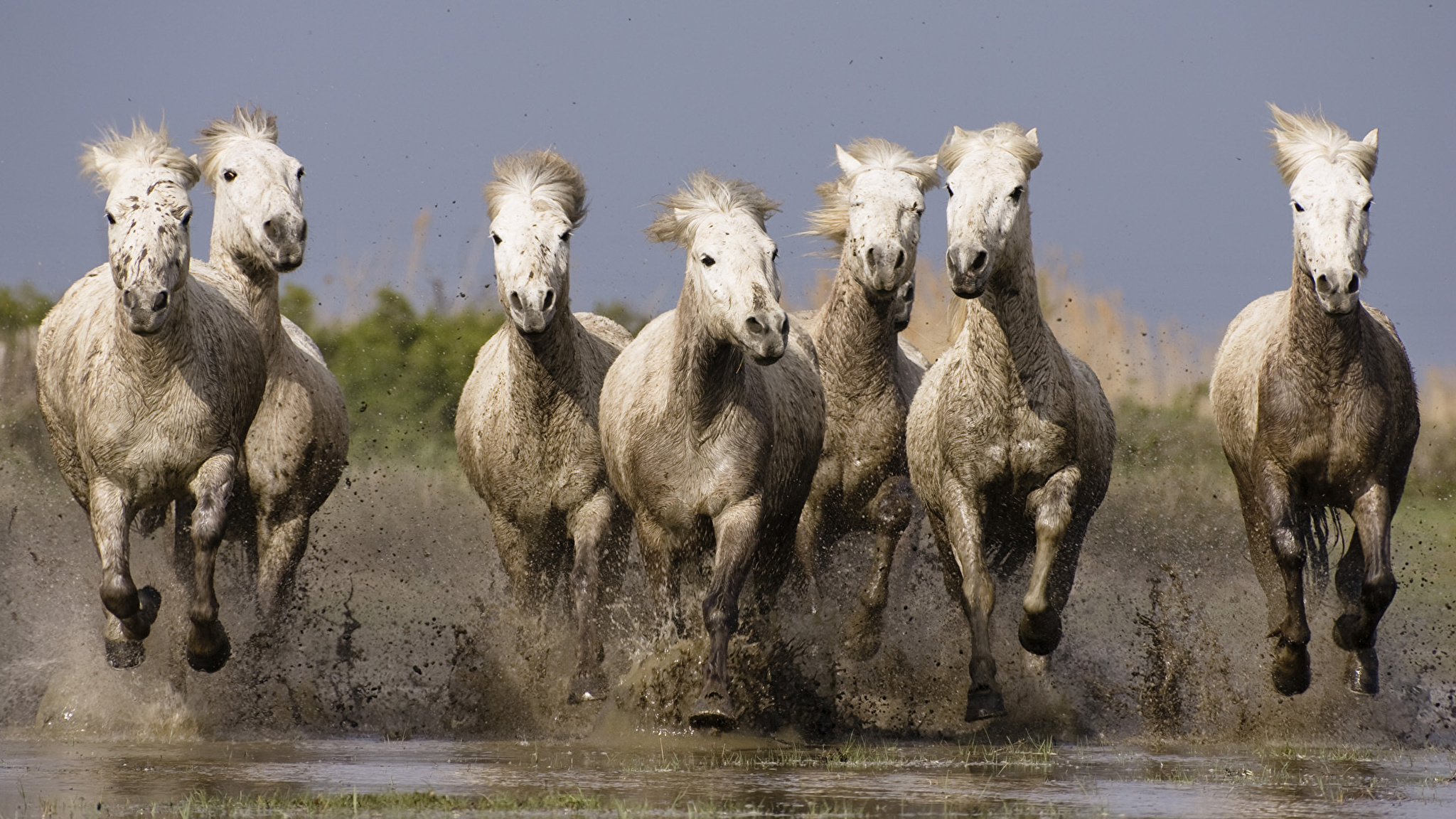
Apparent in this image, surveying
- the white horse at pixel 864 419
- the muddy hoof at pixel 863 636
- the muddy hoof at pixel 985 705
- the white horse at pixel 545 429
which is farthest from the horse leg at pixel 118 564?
the muddy hoof at pixel 985 705

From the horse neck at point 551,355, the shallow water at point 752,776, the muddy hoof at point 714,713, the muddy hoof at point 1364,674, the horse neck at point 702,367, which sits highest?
the horse neck at point 551,355

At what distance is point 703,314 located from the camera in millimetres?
8109

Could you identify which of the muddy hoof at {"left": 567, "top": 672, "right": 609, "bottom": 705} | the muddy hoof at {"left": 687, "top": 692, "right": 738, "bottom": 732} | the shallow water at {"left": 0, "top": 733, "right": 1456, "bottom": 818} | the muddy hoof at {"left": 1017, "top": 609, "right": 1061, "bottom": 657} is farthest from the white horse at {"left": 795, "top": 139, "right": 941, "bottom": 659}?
the muddy hoof at {"left": 687, "top": 692, "right": 738, "bottom": 732}

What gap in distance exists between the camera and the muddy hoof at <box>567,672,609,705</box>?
8.30 meters

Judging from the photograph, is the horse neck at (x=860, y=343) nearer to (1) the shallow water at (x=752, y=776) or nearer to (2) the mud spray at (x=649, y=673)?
(2) the mud spray at (x=649, y=673)

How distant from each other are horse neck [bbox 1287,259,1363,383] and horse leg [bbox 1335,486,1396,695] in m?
0.58

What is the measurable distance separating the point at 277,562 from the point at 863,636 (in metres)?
3.03

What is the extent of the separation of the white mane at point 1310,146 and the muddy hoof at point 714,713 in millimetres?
3627

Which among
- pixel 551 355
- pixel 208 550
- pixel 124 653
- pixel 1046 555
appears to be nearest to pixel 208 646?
pixel 208 550

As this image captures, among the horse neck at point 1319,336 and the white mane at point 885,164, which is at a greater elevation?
the white mane at point 885,164

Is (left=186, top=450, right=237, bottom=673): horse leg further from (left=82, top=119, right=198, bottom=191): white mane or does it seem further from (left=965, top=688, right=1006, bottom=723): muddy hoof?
(left=965, top=688, right=1006, bottom=723): muddy hoof

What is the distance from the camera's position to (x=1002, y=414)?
8.40 metres

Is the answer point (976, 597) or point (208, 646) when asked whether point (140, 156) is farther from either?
point (976, 597)

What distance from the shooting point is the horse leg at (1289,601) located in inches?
328
